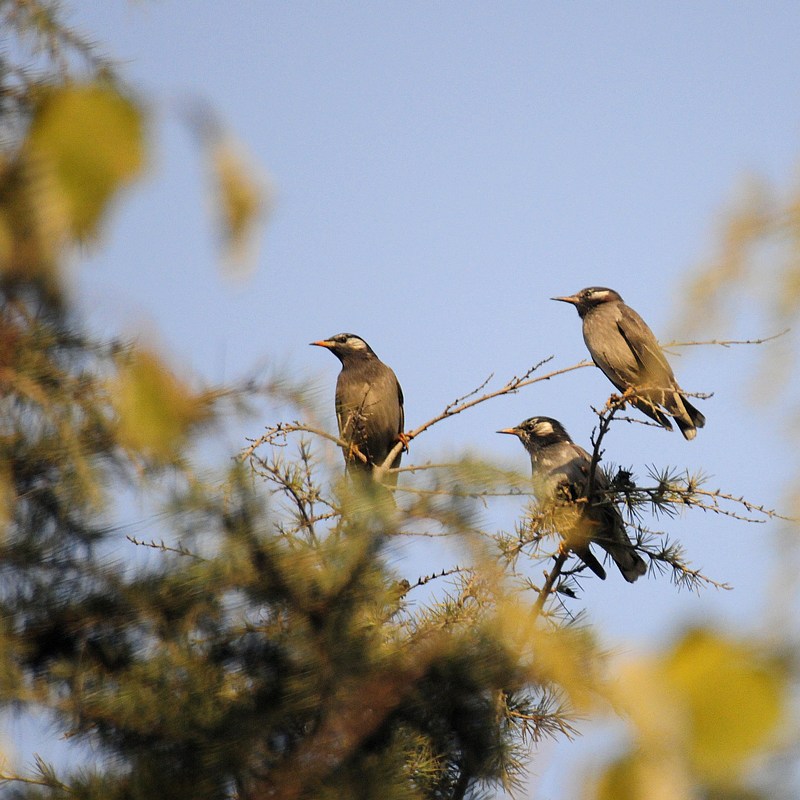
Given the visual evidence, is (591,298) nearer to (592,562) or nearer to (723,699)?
(592,562)

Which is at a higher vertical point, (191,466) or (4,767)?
(191,466)

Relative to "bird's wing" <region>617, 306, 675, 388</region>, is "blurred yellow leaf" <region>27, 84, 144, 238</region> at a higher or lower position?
lower

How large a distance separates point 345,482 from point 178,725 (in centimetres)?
57

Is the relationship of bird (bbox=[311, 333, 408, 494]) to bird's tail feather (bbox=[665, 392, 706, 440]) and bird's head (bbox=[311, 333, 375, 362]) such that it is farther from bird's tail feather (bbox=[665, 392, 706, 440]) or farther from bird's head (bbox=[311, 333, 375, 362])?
bird's tail feather (bbox=[665, 392, 706, 440])

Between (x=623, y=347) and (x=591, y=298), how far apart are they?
657 mm

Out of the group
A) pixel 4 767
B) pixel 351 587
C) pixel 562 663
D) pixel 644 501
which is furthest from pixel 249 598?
pixel 644 501

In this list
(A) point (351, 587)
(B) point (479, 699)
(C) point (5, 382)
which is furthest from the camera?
(B) point (479, 699)

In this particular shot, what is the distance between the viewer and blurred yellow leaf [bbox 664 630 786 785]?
51 centimetres

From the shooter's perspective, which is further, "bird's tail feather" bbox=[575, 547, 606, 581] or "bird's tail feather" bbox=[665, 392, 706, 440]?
"bird's tail feather" bbox=[665, 392, 706, 440]

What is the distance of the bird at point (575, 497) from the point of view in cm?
321

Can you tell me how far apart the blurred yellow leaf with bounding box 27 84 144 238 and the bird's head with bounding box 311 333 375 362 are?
5.87 meters

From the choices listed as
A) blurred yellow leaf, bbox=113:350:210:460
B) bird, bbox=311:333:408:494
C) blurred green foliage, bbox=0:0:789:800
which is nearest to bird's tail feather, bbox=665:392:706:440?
bird, bbox=311:333:408:494

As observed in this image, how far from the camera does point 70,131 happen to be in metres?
0.66

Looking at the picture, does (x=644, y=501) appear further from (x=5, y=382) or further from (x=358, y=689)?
(x=5, y=382)
